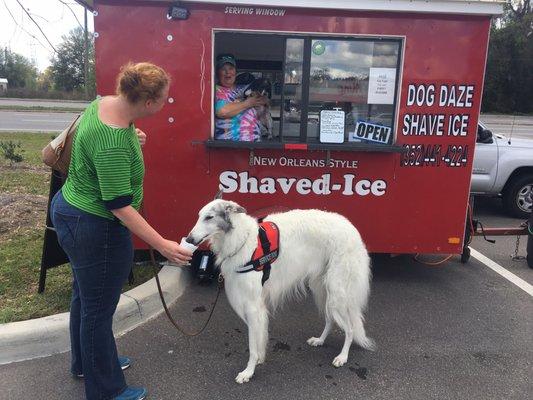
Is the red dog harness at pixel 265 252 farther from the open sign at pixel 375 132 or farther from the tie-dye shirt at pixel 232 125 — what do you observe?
the open sign at pixel 375 132

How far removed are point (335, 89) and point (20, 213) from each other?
4509 mm

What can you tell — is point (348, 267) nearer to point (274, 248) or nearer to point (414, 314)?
point (274, 248)

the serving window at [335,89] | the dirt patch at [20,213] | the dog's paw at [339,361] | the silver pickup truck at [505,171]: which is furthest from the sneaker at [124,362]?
the silver pickup truck at [505,171]

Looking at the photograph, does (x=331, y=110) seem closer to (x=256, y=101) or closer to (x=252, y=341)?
(x=256, y=101)

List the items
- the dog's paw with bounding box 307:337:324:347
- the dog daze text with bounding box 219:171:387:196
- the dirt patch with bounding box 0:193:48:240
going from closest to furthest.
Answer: the dog's paw with bounding box 307:337:324:347 → the dog daze text with bounding box 219:171:387:196 → the dirt patch with bounding box 0:193:48:240

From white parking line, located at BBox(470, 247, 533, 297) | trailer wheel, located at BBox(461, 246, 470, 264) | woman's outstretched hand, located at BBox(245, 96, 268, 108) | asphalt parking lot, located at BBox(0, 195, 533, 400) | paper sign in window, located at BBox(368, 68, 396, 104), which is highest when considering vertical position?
paper sign in window, located at BBox(368, 68, 396, 104)

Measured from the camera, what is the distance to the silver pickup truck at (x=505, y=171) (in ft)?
25.1

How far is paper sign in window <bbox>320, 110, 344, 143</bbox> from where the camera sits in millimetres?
4395

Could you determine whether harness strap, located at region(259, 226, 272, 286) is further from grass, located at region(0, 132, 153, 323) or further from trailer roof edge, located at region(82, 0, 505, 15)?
trailer roof edge, located at region(82, 0, 505, 15)

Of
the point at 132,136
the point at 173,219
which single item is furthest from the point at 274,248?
the point at 173,219

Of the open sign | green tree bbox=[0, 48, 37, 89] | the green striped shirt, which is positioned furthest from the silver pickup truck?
green tree bbox=[0, 48, 37, 89]

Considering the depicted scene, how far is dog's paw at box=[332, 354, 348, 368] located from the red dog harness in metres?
0.84

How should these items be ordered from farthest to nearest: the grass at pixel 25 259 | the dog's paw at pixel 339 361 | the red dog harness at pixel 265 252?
the grass at pixel 25 259 → the dog's paw at pixel 339 361 → the red dog harness at pixel 265 252

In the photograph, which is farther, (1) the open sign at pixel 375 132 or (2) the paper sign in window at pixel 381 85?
(1) the open sign at pixel 375 132
